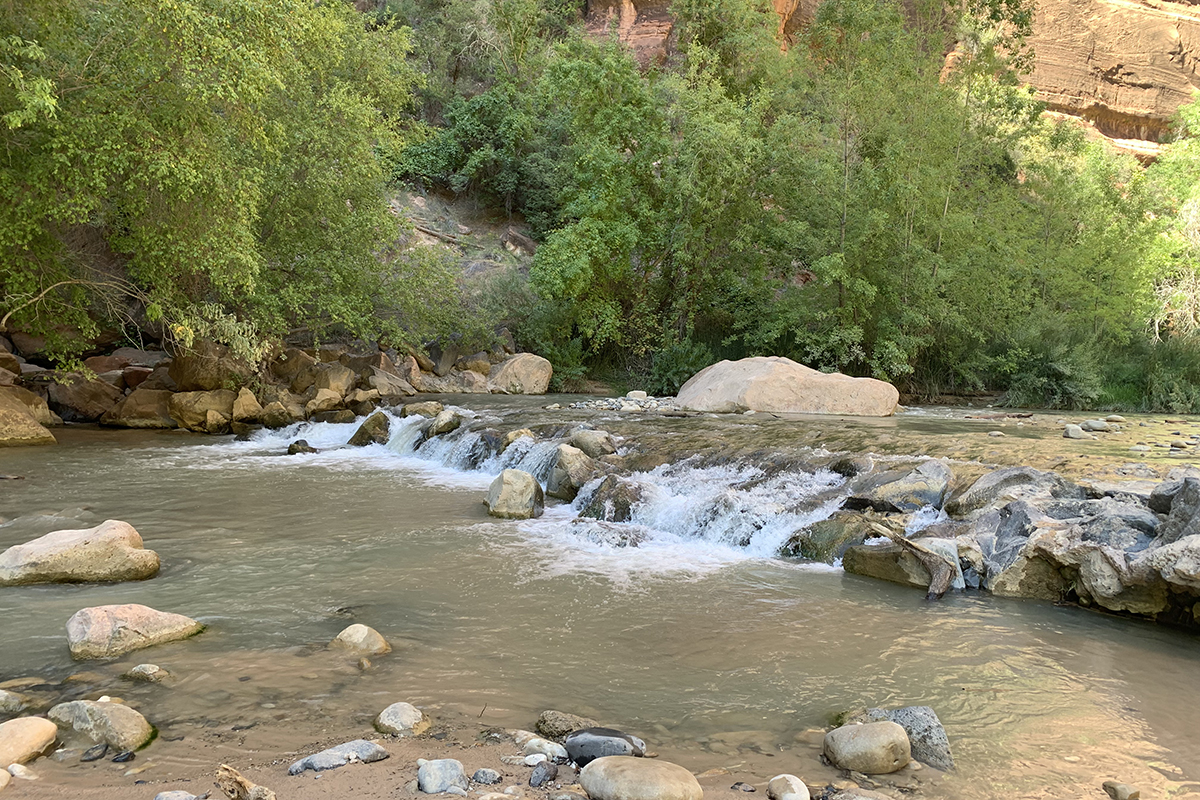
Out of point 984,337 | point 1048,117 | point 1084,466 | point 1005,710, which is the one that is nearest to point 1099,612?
point 1005,710

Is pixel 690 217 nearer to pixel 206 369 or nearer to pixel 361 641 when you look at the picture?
pixel 206 369

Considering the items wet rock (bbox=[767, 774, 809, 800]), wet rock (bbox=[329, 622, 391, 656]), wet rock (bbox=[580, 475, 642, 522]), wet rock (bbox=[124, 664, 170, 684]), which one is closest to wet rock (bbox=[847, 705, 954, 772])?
wet rock (bbox=[767, 774, 809, 800])

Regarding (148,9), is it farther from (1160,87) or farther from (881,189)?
(1160,87)

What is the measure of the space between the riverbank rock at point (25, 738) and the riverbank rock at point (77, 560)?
289 centimetres

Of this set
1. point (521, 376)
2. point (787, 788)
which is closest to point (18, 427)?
point (521, 376)

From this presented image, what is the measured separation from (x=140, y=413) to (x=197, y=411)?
127cm

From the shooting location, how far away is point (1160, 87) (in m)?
33.6

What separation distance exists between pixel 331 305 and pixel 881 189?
1162 centimetres

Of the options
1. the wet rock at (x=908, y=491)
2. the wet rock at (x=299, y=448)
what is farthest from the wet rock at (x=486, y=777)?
the wet rock at (x=299, y=448)

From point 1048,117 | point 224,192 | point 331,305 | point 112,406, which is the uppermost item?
point 1048,117

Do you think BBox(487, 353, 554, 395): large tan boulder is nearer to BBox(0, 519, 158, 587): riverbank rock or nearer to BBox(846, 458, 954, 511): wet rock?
BBox(846, 458, 954, 511): wet rock

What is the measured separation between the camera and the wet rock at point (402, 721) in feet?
12.0

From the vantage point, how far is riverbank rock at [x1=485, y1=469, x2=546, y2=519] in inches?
343

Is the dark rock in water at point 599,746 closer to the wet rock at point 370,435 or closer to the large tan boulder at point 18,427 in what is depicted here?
the wet rock at point 370,435
